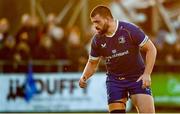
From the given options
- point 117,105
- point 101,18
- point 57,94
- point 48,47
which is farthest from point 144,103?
point 57,94

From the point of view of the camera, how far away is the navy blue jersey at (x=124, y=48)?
1004cm

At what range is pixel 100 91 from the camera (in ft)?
62.3

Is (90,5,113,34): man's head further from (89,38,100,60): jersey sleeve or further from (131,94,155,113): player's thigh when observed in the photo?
(131,94,155,113): player's thigh

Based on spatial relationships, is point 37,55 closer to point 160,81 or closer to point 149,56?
point 160,81

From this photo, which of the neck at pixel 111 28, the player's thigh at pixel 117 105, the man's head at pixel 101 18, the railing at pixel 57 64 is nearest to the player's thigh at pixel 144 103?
the player's thigh at pixel 117 105

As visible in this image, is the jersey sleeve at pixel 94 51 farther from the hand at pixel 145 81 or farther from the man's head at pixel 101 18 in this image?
the hand at pixel 145 81

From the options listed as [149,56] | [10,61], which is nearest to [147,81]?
[149,56]

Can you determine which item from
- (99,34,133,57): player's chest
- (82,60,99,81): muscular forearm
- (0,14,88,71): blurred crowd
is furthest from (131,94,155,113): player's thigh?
(0,14,88,71): blurred crowd

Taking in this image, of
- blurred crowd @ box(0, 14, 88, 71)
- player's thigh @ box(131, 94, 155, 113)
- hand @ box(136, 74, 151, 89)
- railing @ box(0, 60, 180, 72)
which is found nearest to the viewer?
hand @ box(136, 74, 151, 89)

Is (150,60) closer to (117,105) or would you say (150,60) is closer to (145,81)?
(145,81)

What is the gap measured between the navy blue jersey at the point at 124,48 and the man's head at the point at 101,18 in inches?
9.4

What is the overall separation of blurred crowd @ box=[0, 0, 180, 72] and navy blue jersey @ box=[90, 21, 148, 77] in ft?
27.2

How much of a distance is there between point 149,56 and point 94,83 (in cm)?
917

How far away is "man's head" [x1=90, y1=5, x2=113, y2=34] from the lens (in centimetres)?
984
